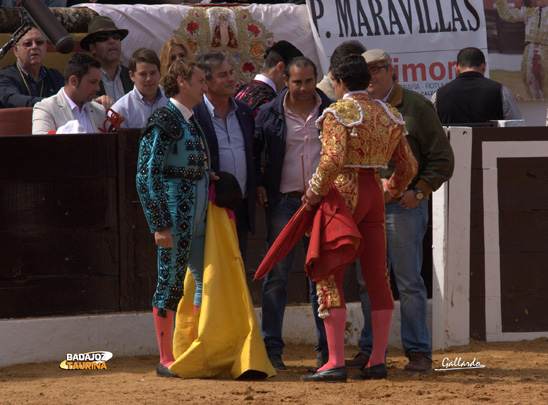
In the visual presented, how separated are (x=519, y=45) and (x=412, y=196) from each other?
14.9ft

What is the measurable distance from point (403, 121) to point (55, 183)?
2.13 meters

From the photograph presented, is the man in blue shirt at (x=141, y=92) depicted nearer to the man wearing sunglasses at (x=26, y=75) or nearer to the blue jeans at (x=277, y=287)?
the man wearing sunglasses at (x=26, y=75)

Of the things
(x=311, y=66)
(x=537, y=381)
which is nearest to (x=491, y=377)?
(x=537, y=381)

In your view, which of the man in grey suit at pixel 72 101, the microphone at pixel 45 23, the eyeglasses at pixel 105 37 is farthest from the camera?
the eyeglasses at pixel 105 37

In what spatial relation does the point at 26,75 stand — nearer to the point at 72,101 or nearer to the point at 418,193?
the point at 72,101

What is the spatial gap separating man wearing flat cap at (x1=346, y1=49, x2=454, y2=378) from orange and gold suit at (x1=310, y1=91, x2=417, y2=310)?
25cm

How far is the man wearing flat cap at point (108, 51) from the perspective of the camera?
6595mm

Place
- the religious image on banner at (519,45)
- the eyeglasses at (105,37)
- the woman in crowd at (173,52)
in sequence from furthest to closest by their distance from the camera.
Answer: the religious image on banner at (519,45) < the eyeglasses at (105,37) < the woman in crowd at (173,52)

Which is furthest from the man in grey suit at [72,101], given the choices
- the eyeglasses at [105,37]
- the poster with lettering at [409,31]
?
the poster with lettering at [409,31]

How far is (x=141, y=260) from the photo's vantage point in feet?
17.6

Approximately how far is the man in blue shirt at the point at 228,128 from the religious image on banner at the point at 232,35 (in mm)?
2858

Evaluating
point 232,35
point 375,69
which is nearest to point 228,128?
point 375,69

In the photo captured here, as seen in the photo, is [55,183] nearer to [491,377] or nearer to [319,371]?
[319,371]

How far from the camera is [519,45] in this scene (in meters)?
8.65
